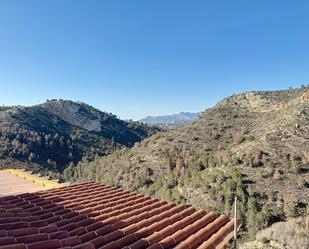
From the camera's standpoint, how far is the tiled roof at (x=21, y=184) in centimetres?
1278

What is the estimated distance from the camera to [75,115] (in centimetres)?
13862

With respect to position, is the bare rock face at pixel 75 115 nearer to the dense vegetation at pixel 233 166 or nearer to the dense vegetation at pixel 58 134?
the dense vegetation at pixel 58 134

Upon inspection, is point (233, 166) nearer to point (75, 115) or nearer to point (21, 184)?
point (21, 184)

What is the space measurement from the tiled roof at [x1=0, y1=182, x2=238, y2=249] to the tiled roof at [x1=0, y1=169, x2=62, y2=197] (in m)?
2.80

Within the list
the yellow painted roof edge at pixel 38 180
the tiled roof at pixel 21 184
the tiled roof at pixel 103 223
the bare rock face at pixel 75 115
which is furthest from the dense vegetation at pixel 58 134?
the tiled roof at pixel 103 223

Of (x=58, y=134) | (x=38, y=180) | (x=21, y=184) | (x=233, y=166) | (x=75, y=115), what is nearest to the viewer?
(x=21, y=184)

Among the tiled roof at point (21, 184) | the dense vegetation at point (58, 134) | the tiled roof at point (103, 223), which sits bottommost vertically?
the tiled roof at point (103, 223)

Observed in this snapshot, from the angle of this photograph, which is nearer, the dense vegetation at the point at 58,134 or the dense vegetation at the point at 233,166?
the dense vegetation at the point at 233,166

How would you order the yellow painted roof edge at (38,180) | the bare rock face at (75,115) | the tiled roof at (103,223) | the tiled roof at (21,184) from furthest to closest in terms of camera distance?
the bare rock face at (75,115) → the yellow painted roof edge at (38,180) → the tiled roof at (21,184) → the tiled roof at (103,223)

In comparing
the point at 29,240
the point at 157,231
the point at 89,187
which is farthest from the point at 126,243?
the point at 89,187

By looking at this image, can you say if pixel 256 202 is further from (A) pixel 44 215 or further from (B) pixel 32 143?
(B) pixel 32 143

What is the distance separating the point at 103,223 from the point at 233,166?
31.4 metres

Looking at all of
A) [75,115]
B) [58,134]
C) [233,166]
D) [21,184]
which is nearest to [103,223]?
[21,184]

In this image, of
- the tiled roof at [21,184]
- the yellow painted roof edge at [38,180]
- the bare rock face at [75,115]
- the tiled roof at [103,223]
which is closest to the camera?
the tiled roof at [103,223]
